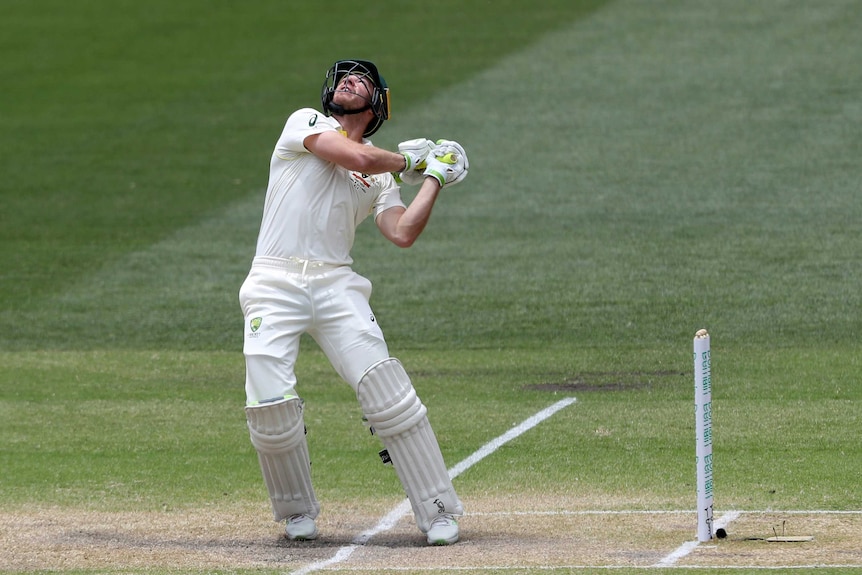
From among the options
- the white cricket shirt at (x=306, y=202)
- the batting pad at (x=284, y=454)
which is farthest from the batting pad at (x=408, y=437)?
the white cricket shirt at (x=306, y=202)

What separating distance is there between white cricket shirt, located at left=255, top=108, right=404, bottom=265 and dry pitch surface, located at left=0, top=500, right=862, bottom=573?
1430 millimetres

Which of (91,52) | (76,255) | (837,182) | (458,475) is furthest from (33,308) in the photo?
(91,52)

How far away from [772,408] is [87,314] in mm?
6896

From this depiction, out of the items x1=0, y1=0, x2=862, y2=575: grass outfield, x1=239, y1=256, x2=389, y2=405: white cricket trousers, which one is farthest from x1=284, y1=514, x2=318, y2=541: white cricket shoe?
x1=239, y1=256, x2=389, y2=405: white cricket trousers

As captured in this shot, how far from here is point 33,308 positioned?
14562mm

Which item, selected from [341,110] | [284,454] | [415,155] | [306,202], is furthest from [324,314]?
[341,110]

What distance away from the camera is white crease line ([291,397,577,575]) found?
7.07 m

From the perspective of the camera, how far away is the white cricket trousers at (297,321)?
23.7ft

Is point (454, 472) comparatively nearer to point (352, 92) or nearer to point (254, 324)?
point (254, 324)

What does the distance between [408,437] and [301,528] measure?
29.0 inches

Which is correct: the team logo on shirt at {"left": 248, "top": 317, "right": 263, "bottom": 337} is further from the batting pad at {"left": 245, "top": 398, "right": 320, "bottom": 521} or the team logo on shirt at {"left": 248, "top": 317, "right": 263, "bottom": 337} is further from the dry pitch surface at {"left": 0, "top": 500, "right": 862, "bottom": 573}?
the dry pitch surface at {"left": 0, "top": 500, "right": 862, "bottom": 573}

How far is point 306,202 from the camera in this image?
7.42m

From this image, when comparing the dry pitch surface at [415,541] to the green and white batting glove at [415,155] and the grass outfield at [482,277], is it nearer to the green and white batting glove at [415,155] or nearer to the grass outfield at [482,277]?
the grass outfield at [482,277]

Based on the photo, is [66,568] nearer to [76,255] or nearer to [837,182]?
[76,255]
